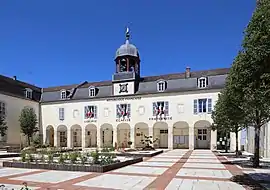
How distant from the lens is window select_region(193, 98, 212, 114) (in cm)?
3094

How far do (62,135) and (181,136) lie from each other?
1758 cm

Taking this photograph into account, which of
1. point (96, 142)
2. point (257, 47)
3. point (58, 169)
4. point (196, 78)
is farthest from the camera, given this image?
point (96, 142)

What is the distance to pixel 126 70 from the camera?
3644 cm

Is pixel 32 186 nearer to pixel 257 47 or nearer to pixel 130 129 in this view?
pixel 257 47

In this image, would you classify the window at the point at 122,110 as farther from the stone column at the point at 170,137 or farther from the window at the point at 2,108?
the window at the point at 2,108

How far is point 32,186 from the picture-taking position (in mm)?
8641

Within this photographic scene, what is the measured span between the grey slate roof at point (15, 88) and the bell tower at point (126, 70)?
41.1 feet

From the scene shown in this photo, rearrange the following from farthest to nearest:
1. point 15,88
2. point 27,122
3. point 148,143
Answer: point 15,88 → point 27,122 → point 148,143

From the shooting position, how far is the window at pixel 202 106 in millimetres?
30938

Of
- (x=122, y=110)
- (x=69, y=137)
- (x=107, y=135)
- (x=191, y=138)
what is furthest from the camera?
(x=107, y=135)

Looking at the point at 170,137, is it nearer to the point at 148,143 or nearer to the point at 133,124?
the point at 148,143

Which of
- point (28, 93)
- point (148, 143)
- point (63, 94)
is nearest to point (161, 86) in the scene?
point (148, 143)

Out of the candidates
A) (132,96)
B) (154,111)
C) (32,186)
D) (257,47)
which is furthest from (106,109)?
(257,47)

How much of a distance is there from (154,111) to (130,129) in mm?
4017
